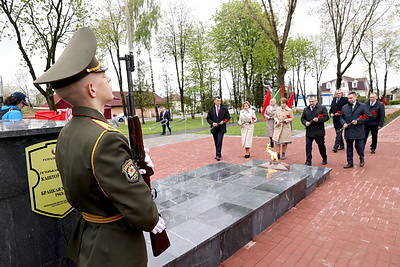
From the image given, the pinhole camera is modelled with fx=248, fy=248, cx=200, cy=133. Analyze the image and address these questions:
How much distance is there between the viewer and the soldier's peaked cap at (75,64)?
3.98 feet

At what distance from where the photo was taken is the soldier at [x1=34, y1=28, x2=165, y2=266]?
123 centimetres

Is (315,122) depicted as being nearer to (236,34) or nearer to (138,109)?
(236,34)

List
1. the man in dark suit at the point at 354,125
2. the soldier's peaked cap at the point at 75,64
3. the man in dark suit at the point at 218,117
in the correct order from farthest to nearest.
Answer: the man in dark suit at the point at 218,117
the man in dark suit at the point at 354,125
the soldier's peaked cap at the point at 75,64

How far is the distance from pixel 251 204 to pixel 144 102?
91.9 feet

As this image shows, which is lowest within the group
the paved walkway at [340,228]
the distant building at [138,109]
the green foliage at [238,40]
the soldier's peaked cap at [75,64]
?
the paved walkway at [340,228]

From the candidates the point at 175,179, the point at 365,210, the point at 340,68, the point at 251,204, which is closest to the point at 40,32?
the point at 175,179

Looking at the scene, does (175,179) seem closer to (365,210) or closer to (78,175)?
(365,210)

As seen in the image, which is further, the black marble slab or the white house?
the white house

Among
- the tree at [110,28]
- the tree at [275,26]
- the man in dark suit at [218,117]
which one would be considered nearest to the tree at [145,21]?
the tree at [110,28]

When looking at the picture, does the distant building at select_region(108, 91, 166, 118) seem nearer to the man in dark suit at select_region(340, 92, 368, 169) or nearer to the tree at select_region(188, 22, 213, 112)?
the tree at select_region(188, 22, 213, 112)

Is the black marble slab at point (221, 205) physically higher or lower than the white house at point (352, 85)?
lower

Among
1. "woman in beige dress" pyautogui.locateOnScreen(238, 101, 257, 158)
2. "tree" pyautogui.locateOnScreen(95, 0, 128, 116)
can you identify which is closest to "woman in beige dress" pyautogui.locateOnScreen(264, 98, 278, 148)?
"woman in beige dress" pyautogui.locateOnScreen(238, 101, 257, 158)

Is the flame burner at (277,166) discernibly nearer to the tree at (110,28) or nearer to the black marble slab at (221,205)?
the black marble slab at (221,205)

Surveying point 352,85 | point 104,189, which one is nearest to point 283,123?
point 104,189
